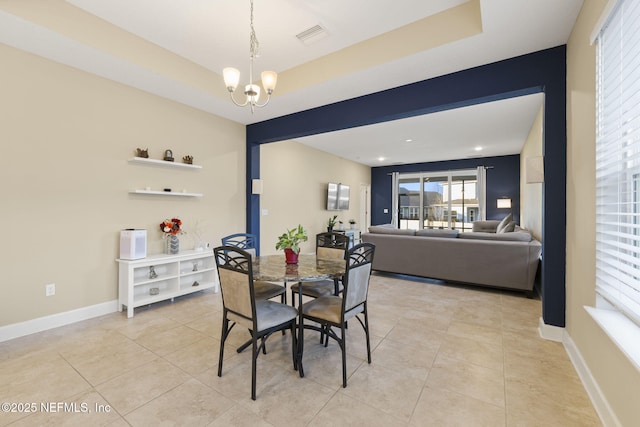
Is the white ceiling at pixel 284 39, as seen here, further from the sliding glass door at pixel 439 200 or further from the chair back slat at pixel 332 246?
the sliding glass door at pixel 439 200

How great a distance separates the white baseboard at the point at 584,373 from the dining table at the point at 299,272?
5.54 feet

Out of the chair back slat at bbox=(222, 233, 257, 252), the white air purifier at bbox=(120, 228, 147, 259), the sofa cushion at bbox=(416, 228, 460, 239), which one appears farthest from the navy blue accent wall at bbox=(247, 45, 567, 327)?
the white air purifier at bbox=(120, 228, 147, 259)

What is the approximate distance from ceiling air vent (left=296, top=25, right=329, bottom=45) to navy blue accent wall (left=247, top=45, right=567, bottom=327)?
1008mm

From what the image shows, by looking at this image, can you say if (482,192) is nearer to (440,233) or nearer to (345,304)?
(440,233)

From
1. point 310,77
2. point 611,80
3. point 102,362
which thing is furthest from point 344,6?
point 102,362

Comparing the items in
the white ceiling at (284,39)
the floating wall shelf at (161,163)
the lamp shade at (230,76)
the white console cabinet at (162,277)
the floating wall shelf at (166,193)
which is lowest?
the white console cabinet at (162,277)

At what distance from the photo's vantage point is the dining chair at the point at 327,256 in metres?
2.71

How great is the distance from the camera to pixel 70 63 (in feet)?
9.73

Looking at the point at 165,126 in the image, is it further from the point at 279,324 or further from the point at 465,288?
the point at 465,288

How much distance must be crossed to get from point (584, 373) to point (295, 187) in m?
5.65

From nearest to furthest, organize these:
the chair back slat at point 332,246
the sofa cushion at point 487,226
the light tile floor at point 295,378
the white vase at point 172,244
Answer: the light tile floor at point 295,378 → the chair back slat at point 332,246 → the white vase at point 172,244 → the sofa cushion at point 487,226

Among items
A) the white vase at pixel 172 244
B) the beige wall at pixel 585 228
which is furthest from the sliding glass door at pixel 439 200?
the white vase at pixel 172 244

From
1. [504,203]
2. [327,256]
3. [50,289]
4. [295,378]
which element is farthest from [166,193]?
[504,203]

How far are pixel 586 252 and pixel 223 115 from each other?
4.71m
